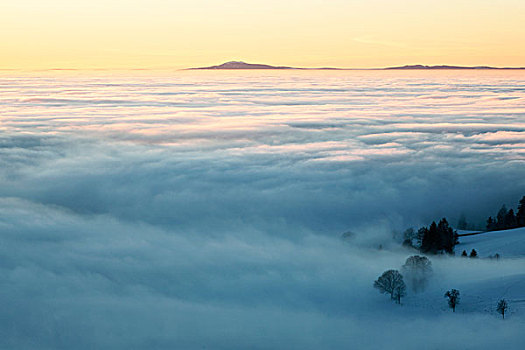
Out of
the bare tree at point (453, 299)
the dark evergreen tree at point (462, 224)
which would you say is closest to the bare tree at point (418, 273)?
the bare tree at point (453, 299)

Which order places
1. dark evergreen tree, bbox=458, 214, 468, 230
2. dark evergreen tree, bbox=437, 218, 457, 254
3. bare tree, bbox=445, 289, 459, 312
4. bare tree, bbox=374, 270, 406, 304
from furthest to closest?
dark evergreen tree, bbox=458, 214, 468, 230 → dark evergreen tree, bbox=437, 218, 457, 254 → bare tree, bbox=374, 270, 406, 304 → bare tree, bbox=445, 289, 459, 312

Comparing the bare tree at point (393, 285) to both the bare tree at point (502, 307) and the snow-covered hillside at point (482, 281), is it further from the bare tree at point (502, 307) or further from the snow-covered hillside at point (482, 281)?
the bare tree at point (502, 307)

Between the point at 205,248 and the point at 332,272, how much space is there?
25.6 meters

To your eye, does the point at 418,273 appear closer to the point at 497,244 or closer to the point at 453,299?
the point at 453,299

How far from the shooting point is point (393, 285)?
156 feet

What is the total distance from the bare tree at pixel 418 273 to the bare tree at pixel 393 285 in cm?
104

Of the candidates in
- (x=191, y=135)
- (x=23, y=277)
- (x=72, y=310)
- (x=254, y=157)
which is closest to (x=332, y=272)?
(x=72, y=310)

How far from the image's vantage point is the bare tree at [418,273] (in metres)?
Result: 48.3

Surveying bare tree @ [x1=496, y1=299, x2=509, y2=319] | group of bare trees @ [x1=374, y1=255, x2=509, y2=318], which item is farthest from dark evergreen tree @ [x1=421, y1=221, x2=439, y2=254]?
bare tree @ [x1=496, y1=299, x2=509, y2=319]

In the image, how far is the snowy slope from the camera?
57.6 metres

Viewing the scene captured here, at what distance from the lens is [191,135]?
171125mm

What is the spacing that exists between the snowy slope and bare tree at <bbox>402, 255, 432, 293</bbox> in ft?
38.0

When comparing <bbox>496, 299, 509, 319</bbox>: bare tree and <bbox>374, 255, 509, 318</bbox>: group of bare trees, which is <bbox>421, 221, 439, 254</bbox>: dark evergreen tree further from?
<bbox>496, 299, 509, 319</bbox>: bare tree

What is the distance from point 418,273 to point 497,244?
17363 mm
